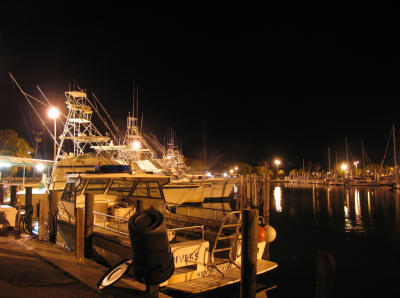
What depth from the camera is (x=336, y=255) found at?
41.8 ft

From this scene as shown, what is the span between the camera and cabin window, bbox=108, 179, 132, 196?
1105 cm

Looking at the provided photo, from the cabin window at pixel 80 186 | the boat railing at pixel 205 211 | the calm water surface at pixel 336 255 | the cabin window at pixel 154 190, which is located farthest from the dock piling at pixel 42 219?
the calm water surface at pixel 336 255

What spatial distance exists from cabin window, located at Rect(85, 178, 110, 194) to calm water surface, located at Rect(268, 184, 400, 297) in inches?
273

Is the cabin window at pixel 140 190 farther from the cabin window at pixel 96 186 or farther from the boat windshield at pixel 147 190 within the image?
the cabin window at pixel 96 186

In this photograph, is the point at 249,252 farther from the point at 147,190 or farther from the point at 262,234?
the point at 147,190

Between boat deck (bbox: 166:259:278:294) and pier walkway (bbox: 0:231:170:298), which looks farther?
boat deck (bbox: 166:259:278:294)

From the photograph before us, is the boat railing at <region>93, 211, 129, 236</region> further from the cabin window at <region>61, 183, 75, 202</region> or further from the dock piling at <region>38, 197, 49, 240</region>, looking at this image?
the dock piling at <region>38, 197, 49, 240</region>

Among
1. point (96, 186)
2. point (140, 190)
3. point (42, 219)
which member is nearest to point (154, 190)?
point (140, 190)

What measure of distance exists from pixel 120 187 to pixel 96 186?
886 mm

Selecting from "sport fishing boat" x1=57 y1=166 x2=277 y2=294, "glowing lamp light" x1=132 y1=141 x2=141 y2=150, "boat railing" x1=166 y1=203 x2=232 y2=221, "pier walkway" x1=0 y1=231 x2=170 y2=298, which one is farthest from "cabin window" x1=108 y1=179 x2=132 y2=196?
"glowing lamp light" x1=132 y1=141 x2=141 y2=150

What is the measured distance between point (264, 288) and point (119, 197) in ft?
19.8

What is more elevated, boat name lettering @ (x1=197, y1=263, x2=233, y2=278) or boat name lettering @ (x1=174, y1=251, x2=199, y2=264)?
boat name lettering @ (x1=174, y1=251, x2=199, y2=264)

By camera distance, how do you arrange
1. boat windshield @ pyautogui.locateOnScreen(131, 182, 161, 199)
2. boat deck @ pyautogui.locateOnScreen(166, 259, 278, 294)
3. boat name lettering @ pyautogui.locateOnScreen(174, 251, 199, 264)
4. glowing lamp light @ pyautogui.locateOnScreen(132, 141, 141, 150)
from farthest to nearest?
glowing lamp light @ pyautogui.locateOnScreen(132, 141, 141, 150), boat windshield @ pyautogui.locateOnScreen(131, 182, 161, 199), boat name lettering @ pyautogui.locateOnScreen(174, 251, 199, 264), boat deck @ pyautogui.locateOnScreen(166, 259, 278, 294)

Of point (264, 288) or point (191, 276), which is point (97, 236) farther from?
point (264, 288)
